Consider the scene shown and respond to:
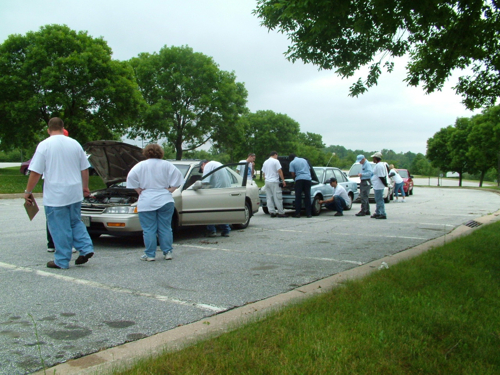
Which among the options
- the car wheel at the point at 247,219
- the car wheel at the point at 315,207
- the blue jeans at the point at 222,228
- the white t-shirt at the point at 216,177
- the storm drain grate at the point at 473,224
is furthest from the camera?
the car wheel at the point at 315,207

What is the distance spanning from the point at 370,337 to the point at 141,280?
2.92 meters

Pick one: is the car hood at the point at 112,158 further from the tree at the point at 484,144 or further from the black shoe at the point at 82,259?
the tree at the point at 484,144

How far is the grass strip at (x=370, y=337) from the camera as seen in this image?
2.78 metres

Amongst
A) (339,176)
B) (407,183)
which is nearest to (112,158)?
(339,176)

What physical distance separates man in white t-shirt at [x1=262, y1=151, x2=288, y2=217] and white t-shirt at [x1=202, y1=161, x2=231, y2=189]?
364cm

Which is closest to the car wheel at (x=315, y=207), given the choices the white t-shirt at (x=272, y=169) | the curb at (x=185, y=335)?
the white t-shirt at (x=272, y=169)

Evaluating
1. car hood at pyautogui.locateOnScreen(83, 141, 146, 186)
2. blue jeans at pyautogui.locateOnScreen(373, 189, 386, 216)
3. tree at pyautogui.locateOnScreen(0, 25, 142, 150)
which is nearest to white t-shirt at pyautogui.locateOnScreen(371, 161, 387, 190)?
blue jeans at pyautogui.locateOnScreen(373, 189, 386, 216)

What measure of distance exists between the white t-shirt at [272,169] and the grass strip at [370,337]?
26.1ft

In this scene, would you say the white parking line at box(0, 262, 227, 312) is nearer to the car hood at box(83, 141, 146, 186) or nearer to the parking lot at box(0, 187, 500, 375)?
the parking lot at box(0, 187, 500, 375)

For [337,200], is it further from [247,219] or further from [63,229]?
[63,229]

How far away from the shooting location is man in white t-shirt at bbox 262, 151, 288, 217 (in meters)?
12.7

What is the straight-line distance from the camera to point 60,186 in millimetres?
5625

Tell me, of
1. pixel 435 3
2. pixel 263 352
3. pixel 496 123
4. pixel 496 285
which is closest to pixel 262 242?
pixel 496 285

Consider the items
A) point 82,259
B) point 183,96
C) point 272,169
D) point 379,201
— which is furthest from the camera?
point 183,96
